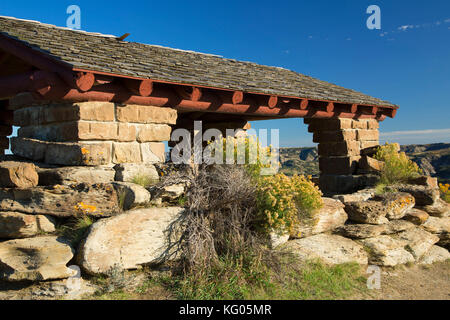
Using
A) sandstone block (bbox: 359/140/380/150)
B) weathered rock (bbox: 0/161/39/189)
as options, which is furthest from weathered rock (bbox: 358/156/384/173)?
weathered rock (bbox: 0/161/39/189)

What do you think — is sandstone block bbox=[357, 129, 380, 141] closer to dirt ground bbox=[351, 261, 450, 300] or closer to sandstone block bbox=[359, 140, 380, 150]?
sandstone block bbox=[359, 140, 380, 150]

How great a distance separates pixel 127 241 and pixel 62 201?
0.99 meters

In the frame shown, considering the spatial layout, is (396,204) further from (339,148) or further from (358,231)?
(339,148)

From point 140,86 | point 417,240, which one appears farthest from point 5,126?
point 417,240

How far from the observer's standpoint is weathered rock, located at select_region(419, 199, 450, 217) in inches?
297

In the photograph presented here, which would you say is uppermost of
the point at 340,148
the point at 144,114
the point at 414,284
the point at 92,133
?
the point at 144,114

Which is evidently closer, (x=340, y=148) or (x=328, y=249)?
(x=328, y=249)

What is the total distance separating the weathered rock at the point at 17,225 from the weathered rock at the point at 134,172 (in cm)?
131

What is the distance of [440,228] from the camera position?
741 cm

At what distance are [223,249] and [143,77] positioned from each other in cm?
287

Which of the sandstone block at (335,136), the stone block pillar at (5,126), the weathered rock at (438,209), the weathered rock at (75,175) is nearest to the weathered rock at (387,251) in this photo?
the weathered rock at (438,209)

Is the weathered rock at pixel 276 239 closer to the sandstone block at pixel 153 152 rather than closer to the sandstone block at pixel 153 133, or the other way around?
the sandstone block at pixel 153 152

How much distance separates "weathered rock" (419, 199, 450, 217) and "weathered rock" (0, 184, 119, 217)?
6486 millimetres
